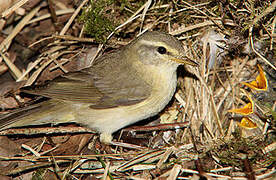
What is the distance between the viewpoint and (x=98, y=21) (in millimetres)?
4961

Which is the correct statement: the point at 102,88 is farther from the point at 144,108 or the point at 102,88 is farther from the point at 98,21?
the point at 98,21

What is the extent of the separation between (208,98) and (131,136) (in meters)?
1.31

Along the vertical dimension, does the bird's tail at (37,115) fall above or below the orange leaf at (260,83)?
above

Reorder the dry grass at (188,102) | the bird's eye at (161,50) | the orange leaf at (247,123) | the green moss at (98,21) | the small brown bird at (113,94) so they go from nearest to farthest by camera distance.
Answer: the dry grass at (188,102) → the bird's eye at (161,50) → the small brown bird at (113,94) → the orange leaf at (247,123) → the green moss at (98,21)

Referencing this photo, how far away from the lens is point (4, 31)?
18.3ft

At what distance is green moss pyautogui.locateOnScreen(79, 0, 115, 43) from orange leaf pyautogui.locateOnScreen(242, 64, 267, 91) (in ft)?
7.43

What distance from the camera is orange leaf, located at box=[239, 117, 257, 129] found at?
4.54 m

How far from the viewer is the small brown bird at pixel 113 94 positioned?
14.1 ft

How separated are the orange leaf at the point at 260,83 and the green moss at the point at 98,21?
2.26 m

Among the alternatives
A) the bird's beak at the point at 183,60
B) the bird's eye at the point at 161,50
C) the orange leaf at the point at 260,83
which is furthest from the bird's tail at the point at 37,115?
the orange leaf at the point at 260,83

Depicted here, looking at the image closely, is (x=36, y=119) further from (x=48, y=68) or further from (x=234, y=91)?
(x=234, y=91)

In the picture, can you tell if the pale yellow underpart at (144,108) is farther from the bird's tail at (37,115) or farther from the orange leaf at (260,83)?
the orange leaf at (260,83)

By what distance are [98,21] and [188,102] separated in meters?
1.89

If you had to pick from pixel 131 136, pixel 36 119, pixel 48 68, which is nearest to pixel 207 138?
pixel 131 136
